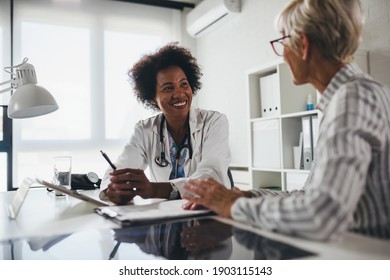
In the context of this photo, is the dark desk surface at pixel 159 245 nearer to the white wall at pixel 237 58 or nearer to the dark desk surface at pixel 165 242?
the dark desk surface at pixel 165 242

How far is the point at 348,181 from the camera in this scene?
53 cm

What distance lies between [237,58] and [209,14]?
1.49ft

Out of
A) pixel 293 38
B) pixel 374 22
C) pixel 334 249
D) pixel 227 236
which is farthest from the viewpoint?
pixel 374 22

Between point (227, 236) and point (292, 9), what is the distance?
49cm

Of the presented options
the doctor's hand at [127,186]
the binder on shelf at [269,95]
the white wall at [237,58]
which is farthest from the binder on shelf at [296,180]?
the doctor's hand at [127,186]

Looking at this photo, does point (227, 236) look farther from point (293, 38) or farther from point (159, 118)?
point (159, 118)

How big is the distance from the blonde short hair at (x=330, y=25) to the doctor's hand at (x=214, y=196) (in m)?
0.36

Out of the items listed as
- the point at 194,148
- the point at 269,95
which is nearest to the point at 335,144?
the point at 194,148

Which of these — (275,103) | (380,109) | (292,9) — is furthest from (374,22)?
(380,109)

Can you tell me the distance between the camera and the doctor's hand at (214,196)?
758mm

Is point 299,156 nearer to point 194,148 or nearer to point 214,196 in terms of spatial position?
point 194,148

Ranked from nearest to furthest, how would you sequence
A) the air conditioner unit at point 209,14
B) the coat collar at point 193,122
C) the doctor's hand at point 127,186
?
the doctor's hand at point 127,186 → the coat collar at point 193,122 → the air conditioner unit at point 209,14

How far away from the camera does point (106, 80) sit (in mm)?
3271

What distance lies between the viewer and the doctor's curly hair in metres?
1.74
